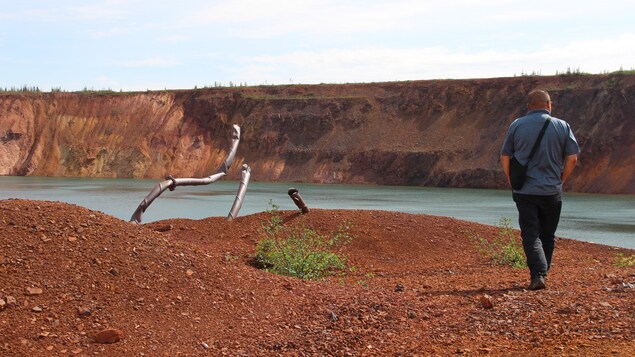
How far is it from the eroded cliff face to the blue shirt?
118 ft

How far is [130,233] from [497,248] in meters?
7.00

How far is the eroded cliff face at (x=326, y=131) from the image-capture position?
47.2 meters

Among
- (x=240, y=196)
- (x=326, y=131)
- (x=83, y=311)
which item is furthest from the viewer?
(x=326, y=131)

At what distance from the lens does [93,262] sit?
6.64 meters

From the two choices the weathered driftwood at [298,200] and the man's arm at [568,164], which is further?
the weathered driftwood at [298,200]

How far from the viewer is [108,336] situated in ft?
18.7

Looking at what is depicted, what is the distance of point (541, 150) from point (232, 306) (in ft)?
11.0

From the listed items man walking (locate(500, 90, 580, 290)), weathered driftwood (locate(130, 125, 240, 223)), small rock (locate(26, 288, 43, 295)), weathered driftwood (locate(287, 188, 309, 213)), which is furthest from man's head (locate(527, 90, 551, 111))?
weathered driftwood (locate(130, 125, 240, 223))

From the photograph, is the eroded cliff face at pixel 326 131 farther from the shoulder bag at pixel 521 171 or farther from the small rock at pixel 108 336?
the small rock at pixel 108 336

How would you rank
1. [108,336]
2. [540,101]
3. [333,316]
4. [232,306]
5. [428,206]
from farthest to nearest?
[428,206] → [540,101] → [232,306] → [333,316] → [108,336]

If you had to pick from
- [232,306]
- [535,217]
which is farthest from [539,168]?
[232,306]

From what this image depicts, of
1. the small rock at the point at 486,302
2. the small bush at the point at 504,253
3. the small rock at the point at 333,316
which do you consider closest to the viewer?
the small rock at the point at 333,316

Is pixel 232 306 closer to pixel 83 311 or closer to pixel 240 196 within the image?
pixel 83 311

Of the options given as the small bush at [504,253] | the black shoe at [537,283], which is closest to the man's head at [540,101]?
the black shoe at [537,283]
